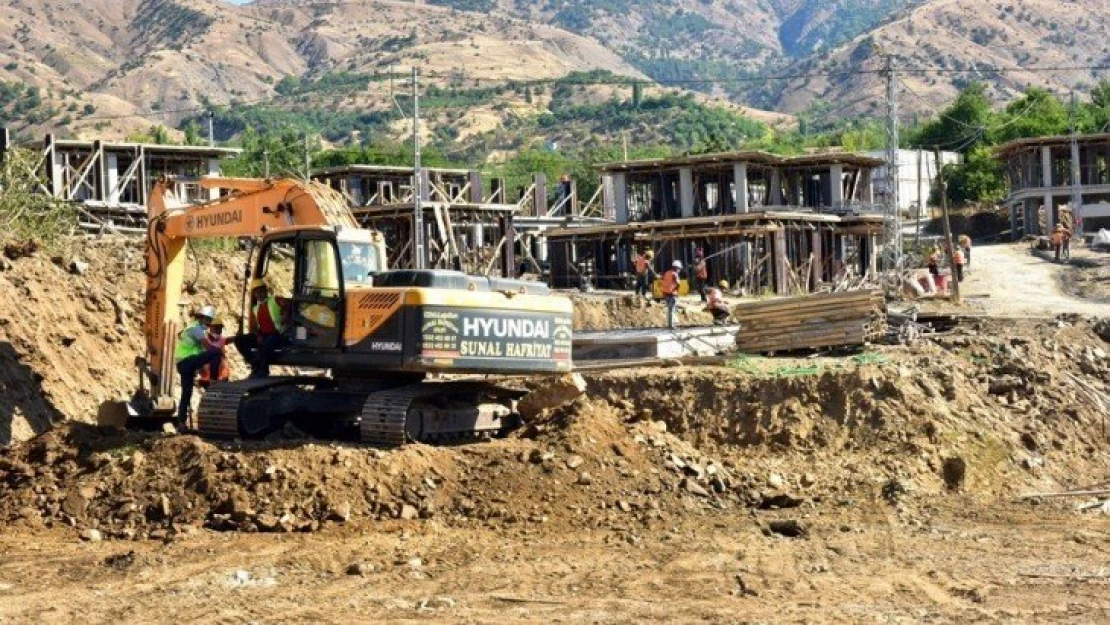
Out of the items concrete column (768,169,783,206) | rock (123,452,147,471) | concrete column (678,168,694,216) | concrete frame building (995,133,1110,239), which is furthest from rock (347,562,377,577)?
concrete frame building (995,133,1110,239)

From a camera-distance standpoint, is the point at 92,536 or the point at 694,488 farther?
the point at 694,488

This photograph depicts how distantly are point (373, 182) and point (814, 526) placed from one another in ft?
164

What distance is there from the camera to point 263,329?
21.7m

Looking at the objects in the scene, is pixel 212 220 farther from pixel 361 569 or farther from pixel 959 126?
pixel 959 126

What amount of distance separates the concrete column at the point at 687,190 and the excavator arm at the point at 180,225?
39246 mm

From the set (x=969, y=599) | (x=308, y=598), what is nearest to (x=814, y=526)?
(x=969, y=599)

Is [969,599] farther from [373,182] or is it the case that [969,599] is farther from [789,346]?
[373,182]

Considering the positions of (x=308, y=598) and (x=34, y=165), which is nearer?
(x=308, y=598)

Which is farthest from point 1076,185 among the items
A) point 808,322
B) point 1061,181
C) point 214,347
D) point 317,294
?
point 317,294

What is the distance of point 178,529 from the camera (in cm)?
1852

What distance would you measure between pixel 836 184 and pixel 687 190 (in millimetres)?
5895

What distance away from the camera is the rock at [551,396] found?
22828mm

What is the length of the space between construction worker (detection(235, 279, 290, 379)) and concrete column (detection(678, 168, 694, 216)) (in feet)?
134

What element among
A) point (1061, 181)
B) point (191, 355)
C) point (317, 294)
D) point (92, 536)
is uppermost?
point (1061, 181)
